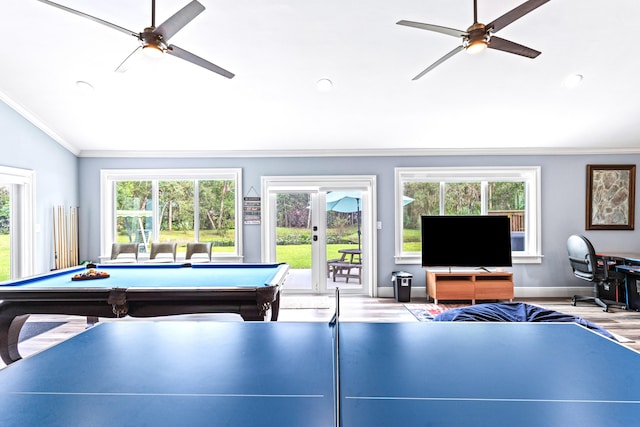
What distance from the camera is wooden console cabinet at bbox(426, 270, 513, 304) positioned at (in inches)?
183

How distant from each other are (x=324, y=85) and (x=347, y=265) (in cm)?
275

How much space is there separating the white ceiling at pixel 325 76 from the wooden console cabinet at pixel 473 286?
6.00 feet

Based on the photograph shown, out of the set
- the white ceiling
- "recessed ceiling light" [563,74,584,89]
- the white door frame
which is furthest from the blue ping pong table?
the white door frame

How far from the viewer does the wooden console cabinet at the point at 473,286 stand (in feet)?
15.2

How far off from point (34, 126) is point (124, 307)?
339 cm

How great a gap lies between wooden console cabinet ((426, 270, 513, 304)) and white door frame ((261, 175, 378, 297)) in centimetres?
90

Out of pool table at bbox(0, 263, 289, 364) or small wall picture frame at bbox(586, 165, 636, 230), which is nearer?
pool table at bbox(0, 263, 289, 364)

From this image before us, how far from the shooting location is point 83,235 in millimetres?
5137

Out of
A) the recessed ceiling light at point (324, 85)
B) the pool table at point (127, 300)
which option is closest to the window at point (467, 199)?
the recessed ceiling light at point (324, 85)

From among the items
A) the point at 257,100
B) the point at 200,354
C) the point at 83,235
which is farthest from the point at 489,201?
the point at 83,235

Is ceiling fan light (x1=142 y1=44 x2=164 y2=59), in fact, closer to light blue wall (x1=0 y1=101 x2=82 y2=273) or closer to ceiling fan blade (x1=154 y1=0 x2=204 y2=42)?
ceiling fan blade (x1=154 y1=0 x2=204 y2=42)

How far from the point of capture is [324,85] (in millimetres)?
3684

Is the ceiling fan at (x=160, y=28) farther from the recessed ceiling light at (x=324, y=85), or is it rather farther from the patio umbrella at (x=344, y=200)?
the patio umbrella at (x=344, y=200)

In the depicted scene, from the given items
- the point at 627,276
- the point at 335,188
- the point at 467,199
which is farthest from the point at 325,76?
the point at 627,276
